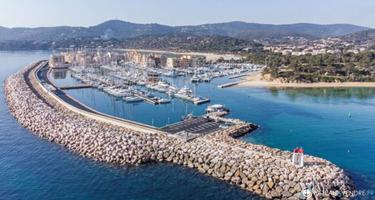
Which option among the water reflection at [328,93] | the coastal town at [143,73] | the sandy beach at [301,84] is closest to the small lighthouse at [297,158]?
the coastal town at [143,73]

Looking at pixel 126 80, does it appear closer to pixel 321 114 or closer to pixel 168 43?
pixel 321 114

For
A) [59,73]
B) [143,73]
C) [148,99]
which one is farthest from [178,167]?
[59,73]

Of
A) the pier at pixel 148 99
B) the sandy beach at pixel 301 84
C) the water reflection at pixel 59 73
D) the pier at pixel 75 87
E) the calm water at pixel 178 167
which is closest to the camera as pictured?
the calm water at pixel 178 167

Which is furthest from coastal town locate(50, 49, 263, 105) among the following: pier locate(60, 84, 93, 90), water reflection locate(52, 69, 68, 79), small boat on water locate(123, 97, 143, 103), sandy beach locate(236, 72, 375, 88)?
sandy beach locate(236, 72, 375, 88)

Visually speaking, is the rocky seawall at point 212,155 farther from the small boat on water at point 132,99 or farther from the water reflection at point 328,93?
the water reflection at point 328,93

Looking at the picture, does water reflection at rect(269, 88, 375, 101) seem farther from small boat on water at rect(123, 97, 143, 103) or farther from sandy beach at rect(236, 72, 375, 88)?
small boat on water at rect(123, 97, 143, 103)

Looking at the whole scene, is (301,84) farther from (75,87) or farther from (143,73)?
(75,87)
